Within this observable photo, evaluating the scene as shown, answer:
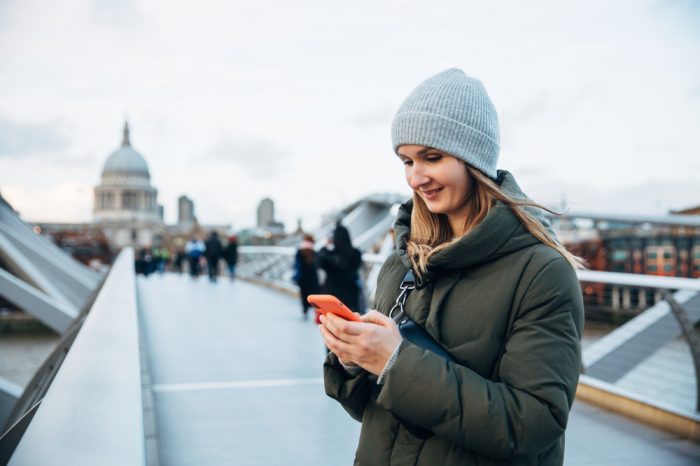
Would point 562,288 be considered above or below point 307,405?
above

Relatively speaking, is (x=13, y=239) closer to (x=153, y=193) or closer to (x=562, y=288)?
(x=562, y=288)

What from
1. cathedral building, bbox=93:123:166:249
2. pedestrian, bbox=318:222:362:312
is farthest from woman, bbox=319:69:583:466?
cathedral building, bbox=93:123:166:249

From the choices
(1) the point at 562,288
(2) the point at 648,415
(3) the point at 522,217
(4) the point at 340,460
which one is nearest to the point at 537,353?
(1) the point at 562,288

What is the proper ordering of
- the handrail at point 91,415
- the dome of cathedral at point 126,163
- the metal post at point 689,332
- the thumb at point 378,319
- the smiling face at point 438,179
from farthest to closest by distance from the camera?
the dome of cathedral at point 126,163
the metal post at point 689,332
the smiling face at point 438,179
the thumb at point 378,319
the handrail at point 91,415

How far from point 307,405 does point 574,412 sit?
4.92ft

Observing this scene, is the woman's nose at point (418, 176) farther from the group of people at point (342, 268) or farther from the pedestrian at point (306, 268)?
the pedestrian at point (306, 268)

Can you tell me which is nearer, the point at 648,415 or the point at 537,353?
the point at 537,353

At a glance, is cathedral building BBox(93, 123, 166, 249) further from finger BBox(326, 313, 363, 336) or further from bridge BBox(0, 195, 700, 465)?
finger BBox(326, 313, 363, 336)

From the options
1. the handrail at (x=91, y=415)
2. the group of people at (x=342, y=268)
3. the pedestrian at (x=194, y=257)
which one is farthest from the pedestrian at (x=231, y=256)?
the handrail at (x=91, y=415)

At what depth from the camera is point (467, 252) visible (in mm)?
1207

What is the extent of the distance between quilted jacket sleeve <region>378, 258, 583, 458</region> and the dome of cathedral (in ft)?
361

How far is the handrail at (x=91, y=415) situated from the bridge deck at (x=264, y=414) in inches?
54.2

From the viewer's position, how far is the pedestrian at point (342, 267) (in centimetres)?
577

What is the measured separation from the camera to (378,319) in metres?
1.19
